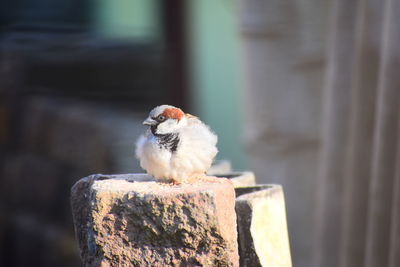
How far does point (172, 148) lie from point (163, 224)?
152 mm

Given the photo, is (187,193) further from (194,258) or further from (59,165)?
(59,165)

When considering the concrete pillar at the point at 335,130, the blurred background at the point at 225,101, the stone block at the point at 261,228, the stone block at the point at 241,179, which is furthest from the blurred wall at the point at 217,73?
the stone block at the point at 261,228

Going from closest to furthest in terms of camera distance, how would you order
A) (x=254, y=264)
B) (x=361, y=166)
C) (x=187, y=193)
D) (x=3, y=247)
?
1. (x=187, y=193)
2. (x=254, y=264)
3. (x=361, y=166)
4. (x=3, y=247)

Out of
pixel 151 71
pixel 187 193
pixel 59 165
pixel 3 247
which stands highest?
pixel 187 193

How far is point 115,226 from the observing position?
1.57m

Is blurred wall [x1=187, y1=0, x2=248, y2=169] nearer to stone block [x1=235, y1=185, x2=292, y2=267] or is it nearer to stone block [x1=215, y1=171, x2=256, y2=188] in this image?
stone block [x1=215, y1=171, x2=256, y2=188]

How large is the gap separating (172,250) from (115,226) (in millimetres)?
112

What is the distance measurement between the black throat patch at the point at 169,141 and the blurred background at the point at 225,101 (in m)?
0.79

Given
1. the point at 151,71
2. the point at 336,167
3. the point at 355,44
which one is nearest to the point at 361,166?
the point at 336,167

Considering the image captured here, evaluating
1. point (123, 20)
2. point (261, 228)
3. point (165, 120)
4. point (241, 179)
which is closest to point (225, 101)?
point (123, 20)

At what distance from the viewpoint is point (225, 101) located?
530 cm

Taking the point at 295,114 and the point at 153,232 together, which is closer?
the point at 153,232

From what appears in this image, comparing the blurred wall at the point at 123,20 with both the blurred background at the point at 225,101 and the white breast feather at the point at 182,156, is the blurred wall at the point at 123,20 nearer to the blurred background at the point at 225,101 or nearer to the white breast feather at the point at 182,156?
the blurred background at the point at 225,101

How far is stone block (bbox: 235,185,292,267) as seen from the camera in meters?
1.73
